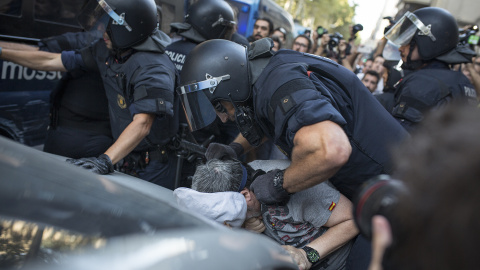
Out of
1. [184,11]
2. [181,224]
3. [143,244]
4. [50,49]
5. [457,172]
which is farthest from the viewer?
[184,11]

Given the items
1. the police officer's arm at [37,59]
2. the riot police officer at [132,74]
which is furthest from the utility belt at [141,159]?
the police officer's arm at [37,59]

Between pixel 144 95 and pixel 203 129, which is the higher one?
pixel 144 95

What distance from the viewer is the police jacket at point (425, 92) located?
2770 millimetres

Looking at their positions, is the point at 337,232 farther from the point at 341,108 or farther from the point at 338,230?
the point at 341,108

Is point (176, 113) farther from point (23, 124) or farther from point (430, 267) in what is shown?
point (430, 267)

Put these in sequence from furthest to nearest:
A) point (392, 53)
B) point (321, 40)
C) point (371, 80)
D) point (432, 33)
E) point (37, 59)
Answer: point (321, 40), point (371, 80), point (392, 53), point (432, 33), point (37, 59)

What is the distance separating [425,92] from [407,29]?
0.73 m

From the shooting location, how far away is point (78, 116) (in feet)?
10.3

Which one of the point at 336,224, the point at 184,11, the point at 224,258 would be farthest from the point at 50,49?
the point at 224,258

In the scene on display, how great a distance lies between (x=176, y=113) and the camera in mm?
3072

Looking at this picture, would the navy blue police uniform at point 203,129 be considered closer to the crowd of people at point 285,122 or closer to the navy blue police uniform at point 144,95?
the crowd of people at point 285,122

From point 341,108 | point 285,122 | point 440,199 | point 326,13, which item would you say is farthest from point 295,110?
point 326,13

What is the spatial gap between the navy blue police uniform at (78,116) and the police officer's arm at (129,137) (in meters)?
0.80

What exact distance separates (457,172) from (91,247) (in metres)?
0.80
